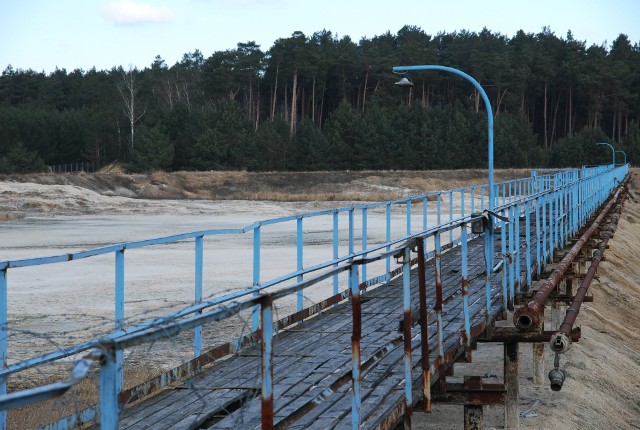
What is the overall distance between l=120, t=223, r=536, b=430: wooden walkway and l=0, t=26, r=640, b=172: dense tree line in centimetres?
6455

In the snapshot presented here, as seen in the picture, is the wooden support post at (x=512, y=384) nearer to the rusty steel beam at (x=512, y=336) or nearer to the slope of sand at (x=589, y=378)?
the rusty steel beam at (x=512, y=336)

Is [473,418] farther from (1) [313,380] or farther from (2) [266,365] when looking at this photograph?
(2) [266,365]

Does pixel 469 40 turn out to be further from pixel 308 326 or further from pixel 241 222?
pixel 308 326

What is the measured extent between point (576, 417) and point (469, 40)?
105160 mm

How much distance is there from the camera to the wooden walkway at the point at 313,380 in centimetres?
535

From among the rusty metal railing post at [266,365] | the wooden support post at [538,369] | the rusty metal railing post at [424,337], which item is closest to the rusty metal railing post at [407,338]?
the rusty metal railing post at [424,337]

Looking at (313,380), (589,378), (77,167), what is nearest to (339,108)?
(77,167)

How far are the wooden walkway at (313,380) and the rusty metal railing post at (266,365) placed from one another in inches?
10.9

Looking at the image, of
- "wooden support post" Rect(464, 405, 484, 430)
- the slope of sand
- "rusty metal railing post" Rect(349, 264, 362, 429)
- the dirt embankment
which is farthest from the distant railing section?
"rusty metal railing post" Rect(349, 264, 362, 429)

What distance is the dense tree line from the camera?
80.1 meters

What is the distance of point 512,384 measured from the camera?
9078 millimetres

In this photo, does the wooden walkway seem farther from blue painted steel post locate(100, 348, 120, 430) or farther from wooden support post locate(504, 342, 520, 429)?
blue painted steel post locate(100, 348, 120, 430)

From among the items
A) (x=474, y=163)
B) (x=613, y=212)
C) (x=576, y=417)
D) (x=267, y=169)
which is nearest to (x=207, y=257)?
(x=613, y=212)

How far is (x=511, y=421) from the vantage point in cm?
910
